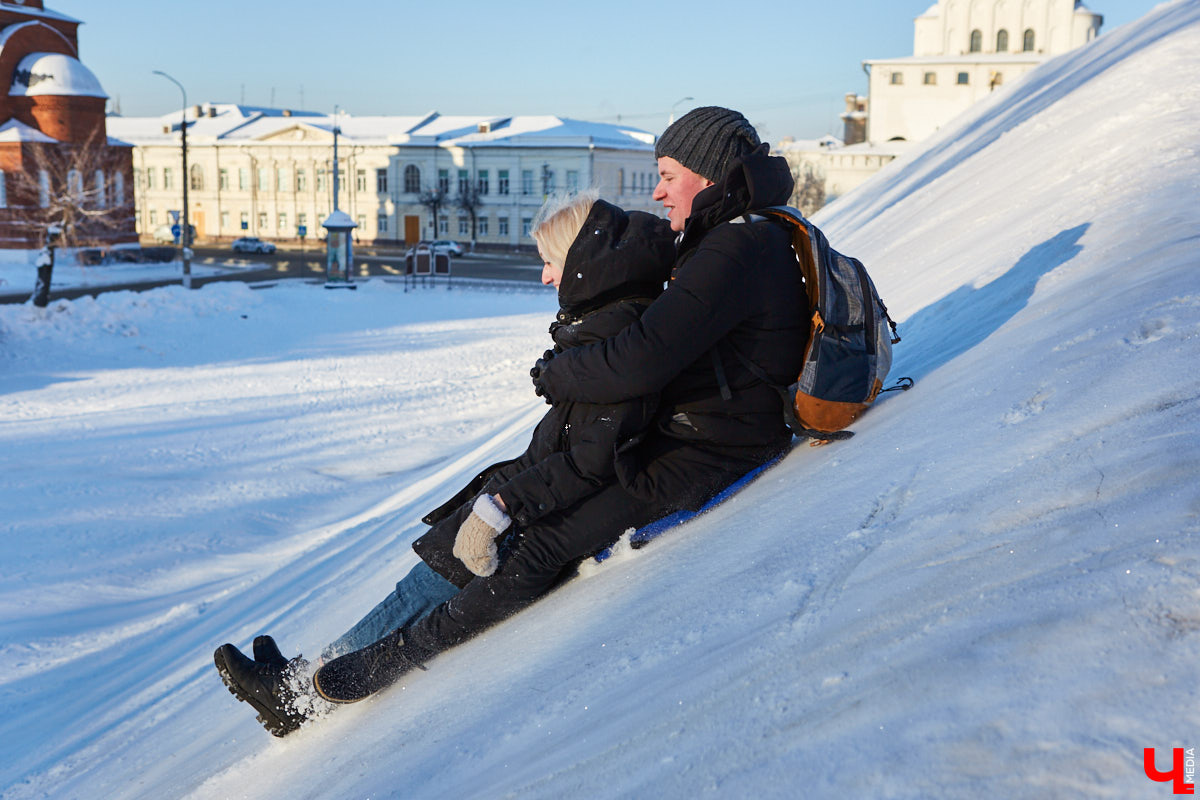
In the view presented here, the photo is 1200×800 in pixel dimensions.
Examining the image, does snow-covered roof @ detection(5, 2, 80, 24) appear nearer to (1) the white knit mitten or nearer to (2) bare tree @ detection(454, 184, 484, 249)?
(2) bare tree @ detection(454, 184, 484, 249)

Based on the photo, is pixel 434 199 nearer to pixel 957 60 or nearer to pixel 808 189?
pixel 808 189

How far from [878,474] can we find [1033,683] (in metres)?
1.23

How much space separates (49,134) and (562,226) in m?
43.5

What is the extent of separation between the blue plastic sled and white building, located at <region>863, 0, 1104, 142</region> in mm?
53872

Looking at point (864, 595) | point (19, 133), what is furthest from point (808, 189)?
point (864, 595)

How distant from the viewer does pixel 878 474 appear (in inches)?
109

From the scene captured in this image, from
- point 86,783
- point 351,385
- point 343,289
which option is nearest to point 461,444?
point 351,385

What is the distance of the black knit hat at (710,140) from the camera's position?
3.05m

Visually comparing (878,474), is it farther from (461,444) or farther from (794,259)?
(461,444)

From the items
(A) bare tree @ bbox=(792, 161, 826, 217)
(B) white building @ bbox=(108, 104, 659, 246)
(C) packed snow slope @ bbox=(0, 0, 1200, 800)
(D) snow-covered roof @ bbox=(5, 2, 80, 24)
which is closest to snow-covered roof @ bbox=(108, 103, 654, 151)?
(B) white building @ bbox=(108, 104, 659, 246)

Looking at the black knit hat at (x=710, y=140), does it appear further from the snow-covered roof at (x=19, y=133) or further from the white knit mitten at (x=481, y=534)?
the snow-covered roof at (x=19, y=133)

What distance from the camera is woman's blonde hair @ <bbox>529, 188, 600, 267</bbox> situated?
310cm

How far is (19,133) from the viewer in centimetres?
3812

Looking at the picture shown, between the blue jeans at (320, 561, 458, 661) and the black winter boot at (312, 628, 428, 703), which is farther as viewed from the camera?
the blue jeans at (320, 561, 458, 661)
